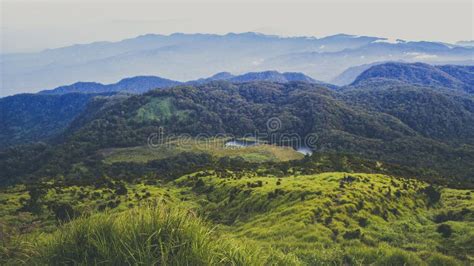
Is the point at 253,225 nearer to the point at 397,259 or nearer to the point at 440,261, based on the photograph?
the point at 440,261

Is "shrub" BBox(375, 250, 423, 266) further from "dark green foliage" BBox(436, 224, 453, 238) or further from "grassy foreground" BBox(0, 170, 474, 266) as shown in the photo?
"dark green foliage" BBox(436, 224, 453, 238)

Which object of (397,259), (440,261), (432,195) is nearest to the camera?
(397,259)

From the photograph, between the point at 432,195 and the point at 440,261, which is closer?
the point at 440,261

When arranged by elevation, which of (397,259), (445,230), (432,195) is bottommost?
(432,195)

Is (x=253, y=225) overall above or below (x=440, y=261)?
below

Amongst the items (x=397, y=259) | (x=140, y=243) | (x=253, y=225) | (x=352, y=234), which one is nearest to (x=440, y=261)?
(x=397, y=259)

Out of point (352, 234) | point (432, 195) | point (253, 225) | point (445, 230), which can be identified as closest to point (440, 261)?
point (352, 234)

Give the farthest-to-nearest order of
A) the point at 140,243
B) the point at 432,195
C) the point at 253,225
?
1. the point at 432,195
2. the point at 253,225
3. the point at 140,243

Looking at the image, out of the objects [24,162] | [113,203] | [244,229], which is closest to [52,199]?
[113,203]

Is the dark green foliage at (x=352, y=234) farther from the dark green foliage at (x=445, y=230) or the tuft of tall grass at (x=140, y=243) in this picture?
the tuft of tall grass at (x=140, y=243)
